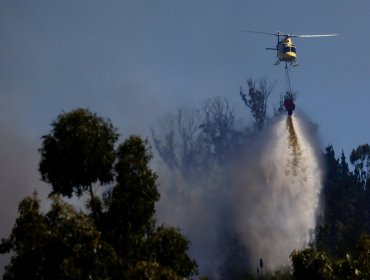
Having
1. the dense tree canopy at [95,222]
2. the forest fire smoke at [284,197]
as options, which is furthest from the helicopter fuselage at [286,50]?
the dense tree canopy at [95,222]

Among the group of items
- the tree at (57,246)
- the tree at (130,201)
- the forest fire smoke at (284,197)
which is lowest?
the tree at (57,246)

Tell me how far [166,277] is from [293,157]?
343 feet

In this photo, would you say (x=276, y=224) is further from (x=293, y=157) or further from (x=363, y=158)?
(x=363, y=158)

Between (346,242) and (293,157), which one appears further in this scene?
(293,157)

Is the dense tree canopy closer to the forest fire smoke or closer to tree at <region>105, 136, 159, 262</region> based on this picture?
tree at <region>105, 136, 159, 262</region>

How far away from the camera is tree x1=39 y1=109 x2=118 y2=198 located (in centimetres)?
2469

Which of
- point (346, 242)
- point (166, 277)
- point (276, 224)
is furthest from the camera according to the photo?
point (276, 224)

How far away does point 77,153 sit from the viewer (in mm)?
24750

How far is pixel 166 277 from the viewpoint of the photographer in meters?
22.9

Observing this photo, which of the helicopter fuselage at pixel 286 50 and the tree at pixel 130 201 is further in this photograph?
the helicopter fuselage at pixel 286 50

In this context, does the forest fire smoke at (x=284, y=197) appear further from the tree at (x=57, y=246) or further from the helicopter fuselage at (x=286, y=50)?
the tree at (x=57, y=246)

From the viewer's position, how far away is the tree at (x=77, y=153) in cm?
2469

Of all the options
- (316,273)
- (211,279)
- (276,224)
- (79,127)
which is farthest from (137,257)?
(276,224)

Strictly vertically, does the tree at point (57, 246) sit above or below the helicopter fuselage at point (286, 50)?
below
